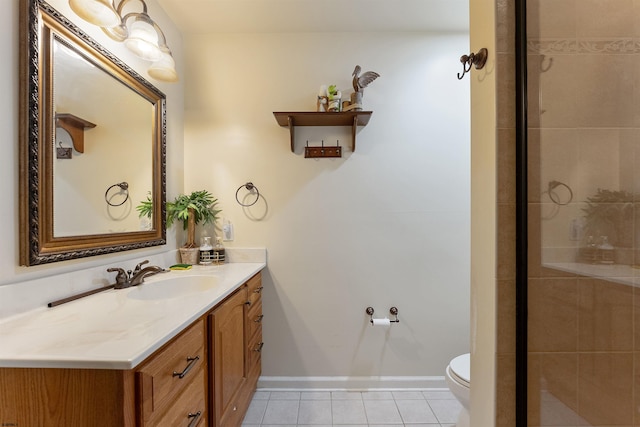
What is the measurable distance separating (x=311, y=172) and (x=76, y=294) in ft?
4.80

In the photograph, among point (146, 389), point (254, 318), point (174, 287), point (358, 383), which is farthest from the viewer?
point (358, 383)

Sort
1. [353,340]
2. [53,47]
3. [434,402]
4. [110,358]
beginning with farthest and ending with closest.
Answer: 1. [353,340]
2. [434,402]
3. [53,47]
4. [110,358]

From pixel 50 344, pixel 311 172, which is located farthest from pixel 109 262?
pixel 311 172

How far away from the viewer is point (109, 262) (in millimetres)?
1349

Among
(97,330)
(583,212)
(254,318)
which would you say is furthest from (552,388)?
(254,318)

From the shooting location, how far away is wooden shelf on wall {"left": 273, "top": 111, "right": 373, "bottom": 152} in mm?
1840

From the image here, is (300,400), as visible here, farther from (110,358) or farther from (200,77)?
(200,77)

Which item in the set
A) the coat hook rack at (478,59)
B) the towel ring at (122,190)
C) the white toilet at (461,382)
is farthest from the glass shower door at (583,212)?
the towel ring at (122,190)

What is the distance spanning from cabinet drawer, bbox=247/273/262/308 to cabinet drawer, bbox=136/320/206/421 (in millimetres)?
613

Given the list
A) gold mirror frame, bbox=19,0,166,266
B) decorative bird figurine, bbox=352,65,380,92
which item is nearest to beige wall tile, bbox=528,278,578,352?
decorative bird figurine, bbox=352,65,380,92

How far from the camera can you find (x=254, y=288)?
180 centimetres

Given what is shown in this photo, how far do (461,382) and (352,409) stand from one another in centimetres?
80

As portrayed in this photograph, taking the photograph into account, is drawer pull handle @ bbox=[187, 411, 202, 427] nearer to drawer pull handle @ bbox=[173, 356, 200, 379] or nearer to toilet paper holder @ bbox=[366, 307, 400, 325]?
drawer pull handle @ bbox=[173, 356, 200, 379]

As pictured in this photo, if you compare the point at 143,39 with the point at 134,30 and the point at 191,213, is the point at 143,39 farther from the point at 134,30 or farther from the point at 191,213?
the point at 191,213
